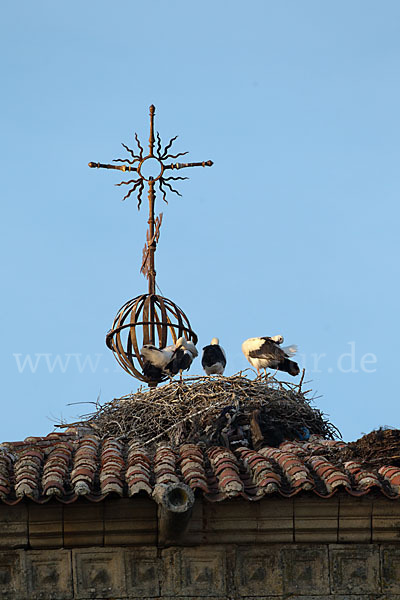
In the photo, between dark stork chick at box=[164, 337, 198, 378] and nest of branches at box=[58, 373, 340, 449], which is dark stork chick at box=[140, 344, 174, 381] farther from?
nest of branches at box=[58, 373, 340, 449]

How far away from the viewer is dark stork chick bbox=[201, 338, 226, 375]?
14.6 metres

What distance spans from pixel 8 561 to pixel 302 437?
3953 mm

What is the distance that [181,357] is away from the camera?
46.0 ft

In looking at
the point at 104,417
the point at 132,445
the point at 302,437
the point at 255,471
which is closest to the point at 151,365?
the point at 104,417

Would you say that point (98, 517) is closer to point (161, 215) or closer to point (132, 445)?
point (132, 445)

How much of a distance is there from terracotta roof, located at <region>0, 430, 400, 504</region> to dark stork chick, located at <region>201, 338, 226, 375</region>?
4.15m

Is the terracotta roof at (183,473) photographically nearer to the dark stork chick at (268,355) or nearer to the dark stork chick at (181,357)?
the dark stork chick at (181,357)

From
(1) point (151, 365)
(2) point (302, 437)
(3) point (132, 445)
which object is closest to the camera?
(3) point (132, 445)

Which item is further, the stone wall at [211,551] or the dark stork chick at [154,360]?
the dark stork chick at [154,360]

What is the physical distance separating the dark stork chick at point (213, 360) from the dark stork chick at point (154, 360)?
75 centimetres

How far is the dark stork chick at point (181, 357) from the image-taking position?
45.3ft

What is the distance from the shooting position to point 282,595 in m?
9.37

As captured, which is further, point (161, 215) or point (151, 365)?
point (161, 215)

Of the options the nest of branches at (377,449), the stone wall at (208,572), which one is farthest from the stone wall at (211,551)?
the nest of branches at (377,449)
